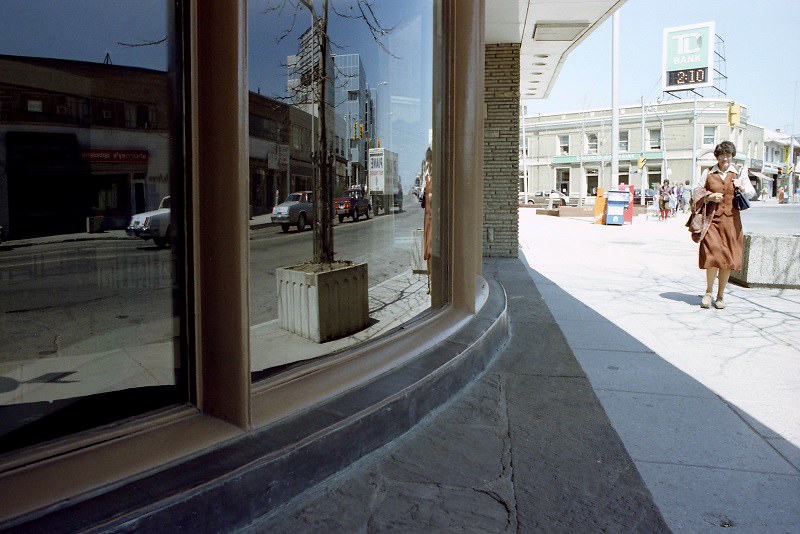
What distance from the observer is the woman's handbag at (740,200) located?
20.4 ft

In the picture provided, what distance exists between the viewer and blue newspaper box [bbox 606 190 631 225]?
75.4ft

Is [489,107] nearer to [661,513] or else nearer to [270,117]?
[270,117]

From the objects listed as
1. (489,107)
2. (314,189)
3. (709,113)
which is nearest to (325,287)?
(314,189)

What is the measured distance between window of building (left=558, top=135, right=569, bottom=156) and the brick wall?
47.6 metres

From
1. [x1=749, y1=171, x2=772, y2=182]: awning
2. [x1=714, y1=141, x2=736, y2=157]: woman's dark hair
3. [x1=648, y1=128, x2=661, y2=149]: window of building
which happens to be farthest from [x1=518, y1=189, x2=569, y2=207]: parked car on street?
[x1=714, y1=141, x2=736, y2=157]: woman's dark hair

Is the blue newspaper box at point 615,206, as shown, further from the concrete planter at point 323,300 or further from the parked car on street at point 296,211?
the parked car on street at point 296,211

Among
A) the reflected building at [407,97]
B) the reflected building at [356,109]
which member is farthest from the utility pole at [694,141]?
the reflected building at [356,109]

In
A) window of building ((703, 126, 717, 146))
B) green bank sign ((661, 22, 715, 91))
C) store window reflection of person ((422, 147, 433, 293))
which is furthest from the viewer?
green bank sign ((661, 22, 715, 91))

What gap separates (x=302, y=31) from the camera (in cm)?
319

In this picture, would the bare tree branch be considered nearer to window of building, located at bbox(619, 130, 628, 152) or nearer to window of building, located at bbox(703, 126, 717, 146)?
window of building, located at bbox(703, 126, 717, 146)

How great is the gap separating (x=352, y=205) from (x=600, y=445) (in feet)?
6.38

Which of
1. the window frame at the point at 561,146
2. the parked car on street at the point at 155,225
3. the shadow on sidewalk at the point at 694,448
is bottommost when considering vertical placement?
the shadow on sidewalk at the point at 694,448

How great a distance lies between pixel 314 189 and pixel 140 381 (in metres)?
1.31

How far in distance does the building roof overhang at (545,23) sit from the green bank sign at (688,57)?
46.8 metres
